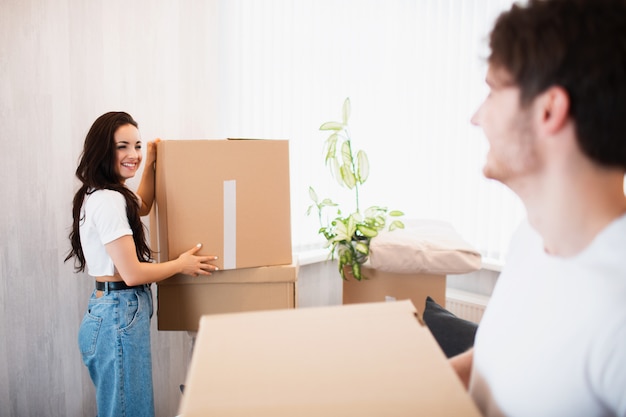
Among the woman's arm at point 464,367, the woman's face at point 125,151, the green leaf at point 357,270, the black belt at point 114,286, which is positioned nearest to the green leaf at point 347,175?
the green leaf at point 357,270

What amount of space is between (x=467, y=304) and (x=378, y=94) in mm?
1189

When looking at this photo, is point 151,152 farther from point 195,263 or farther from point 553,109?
point 553,109

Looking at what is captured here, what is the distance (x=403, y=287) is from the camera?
1.95 m

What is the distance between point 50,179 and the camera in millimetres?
1778

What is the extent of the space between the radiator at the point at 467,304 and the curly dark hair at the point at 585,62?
1.86 meters

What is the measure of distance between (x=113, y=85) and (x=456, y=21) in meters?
1.65

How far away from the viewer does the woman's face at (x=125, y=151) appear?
1561 millimetres

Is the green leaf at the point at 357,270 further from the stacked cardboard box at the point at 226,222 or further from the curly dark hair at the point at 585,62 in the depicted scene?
the curly dark hair at the point at 585,62

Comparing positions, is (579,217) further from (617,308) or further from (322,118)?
(322,118)

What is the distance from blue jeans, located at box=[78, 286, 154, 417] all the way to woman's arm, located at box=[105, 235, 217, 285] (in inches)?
5.0

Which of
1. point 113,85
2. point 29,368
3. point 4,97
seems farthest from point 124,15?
point 29,368

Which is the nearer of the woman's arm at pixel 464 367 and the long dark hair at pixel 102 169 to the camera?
the woman's arm at pixel 464 367

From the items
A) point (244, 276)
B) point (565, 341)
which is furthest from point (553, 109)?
point (244, 276)

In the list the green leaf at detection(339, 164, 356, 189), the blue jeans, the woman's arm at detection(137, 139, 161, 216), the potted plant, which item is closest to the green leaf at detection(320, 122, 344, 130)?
the potted plant
